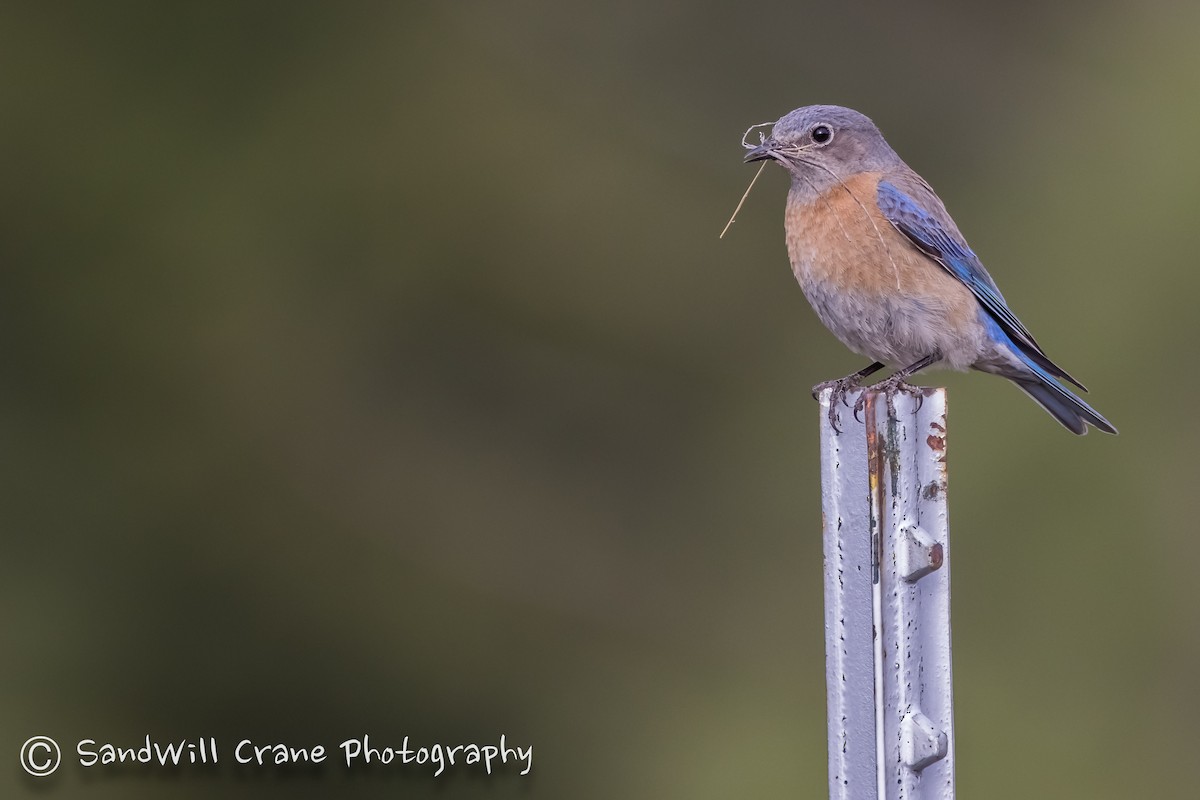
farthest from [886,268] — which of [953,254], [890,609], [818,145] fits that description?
[890,609]

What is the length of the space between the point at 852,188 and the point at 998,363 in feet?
2.60

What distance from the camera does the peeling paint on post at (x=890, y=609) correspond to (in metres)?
2.93

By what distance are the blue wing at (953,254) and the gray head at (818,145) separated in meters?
0.17

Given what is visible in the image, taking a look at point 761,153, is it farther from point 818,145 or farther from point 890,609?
point 890,609

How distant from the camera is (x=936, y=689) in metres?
2.98

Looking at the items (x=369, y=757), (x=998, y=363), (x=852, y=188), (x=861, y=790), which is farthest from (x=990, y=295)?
(x=369, y=757)

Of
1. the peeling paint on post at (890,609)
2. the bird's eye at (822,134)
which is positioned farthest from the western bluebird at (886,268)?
the peeling paint on post at (890,609)

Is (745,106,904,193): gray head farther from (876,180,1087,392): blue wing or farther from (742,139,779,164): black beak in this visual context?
(876,180,1087,392): blue wing

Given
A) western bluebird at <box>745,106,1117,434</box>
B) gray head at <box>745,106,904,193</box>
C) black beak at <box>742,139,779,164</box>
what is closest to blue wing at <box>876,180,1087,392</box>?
western bluebird at <box>745,106,1117,434</box>

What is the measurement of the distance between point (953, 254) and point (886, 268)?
391mm

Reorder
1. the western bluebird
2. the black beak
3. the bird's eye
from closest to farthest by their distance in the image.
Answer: the western bluebird → the black beak → the bird's eye

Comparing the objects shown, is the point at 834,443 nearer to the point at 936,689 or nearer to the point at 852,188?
the point at 936,689

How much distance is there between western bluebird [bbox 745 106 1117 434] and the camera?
15.0 feet

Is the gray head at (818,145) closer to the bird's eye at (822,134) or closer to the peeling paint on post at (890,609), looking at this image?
the bird's eye at (822,134)
